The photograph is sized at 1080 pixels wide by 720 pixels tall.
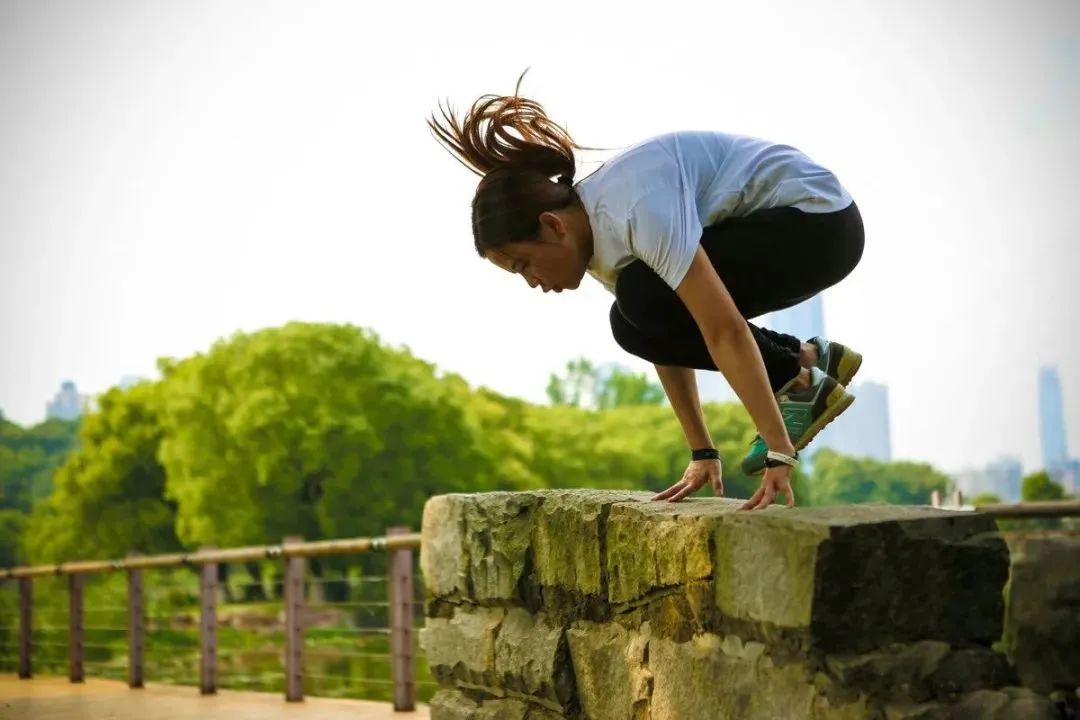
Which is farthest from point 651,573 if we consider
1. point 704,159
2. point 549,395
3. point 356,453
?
point 549,395

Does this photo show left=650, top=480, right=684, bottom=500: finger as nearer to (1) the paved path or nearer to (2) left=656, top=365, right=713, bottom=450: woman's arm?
(2) left=656, top=365, right=713, bottom=450: woman's arm

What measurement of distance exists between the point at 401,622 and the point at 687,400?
3.22 metres

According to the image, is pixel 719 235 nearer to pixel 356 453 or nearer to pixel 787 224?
pixel 787 224

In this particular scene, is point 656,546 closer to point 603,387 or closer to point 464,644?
point 464,644

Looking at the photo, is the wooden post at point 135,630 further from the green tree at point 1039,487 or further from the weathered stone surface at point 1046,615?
the green tree at point 1039,487

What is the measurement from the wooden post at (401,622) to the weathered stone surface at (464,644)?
218 centimetres

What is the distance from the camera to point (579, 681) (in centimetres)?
284

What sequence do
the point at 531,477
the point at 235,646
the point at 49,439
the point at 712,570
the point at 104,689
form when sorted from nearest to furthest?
the point at 712,570 < the point at 104,689 < the point at 235,646 < the point at 531,477 < the point at 49,439

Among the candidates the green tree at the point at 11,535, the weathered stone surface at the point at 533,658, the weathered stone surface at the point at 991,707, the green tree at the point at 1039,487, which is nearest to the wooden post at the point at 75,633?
the weathered stone surface at the point at 533,658

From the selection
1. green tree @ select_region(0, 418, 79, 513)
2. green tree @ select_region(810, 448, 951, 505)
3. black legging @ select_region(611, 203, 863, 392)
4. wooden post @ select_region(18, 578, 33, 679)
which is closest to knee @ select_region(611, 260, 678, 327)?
black legging @ select_region(611, 203, 863, 392)

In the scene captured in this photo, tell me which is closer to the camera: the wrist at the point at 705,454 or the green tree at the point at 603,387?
the wrist at the point at 705,454

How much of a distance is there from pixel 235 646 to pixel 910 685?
94.6ft

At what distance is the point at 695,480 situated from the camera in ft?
9.57

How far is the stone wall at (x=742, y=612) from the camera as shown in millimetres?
2066
